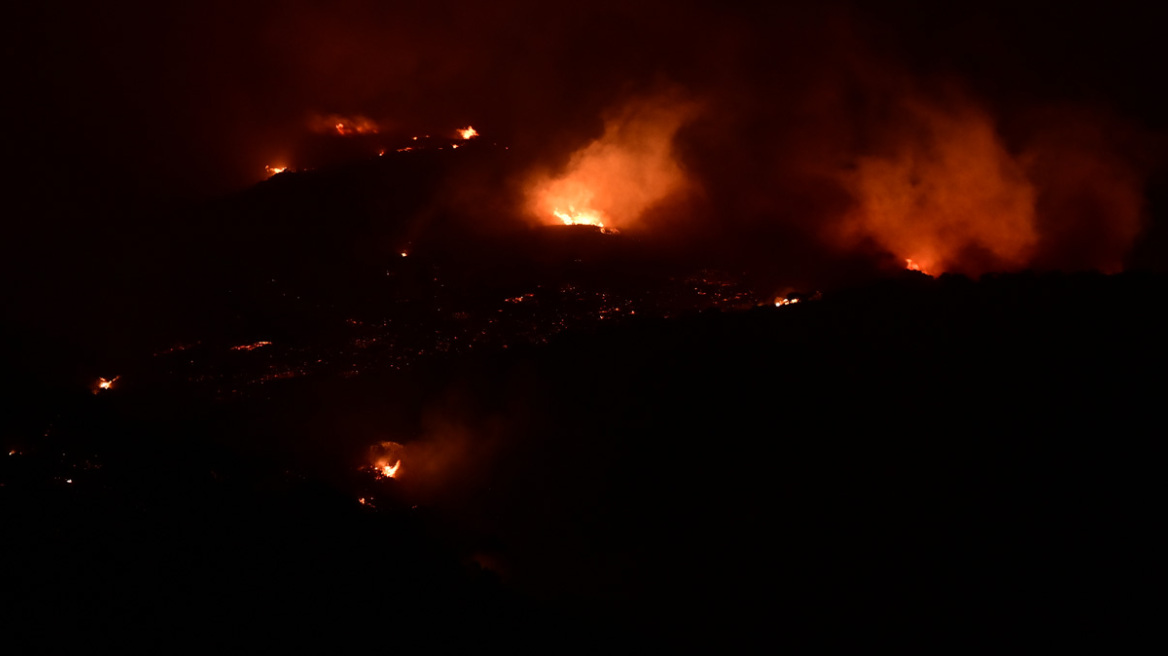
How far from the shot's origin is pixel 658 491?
39.6 feet

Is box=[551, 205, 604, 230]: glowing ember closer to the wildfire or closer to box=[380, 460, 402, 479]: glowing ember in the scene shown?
the wildfire

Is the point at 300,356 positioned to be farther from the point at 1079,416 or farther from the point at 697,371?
the point at 1079,416

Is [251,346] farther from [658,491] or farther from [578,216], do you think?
[578,216]

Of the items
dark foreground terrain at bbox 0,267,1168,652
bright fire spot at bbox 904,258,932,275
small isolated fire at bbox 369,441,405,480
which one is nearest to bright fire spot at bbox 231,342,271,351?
dark foreground terrain at bbox 0,267,1168,652

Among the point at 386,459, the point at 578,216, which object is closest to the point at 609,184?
the point at 578,216

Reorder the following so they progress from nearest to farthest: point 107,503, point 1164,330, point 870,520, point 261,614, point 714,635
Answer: point 261,614
point 107,503
point 714,635
point 870,520
point 1164,330

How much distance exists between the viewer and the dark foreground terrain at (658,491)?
8273 mm

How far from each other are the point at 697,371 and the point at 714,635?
5280 mm

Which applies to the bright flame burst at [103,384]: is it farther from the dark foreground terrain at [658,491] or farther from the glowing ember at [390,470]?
the glowing ember at [390,470]

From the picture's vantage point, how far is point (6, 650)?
661cm

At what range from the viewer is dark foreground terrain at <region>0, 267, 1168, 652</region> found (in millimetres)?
8273

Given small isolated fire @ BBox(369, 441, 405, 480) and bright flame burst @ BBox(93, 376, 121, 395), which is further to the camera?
bright flame burst @ BBox(93, 376, 121, 395)

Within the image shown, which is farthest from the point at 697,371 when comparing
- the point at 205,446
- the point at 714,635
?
the point at 205,446

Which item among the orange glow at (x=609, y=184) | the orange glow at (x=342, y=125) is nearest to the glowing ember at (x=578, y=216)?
the orange glow at (x=609, y=184)
